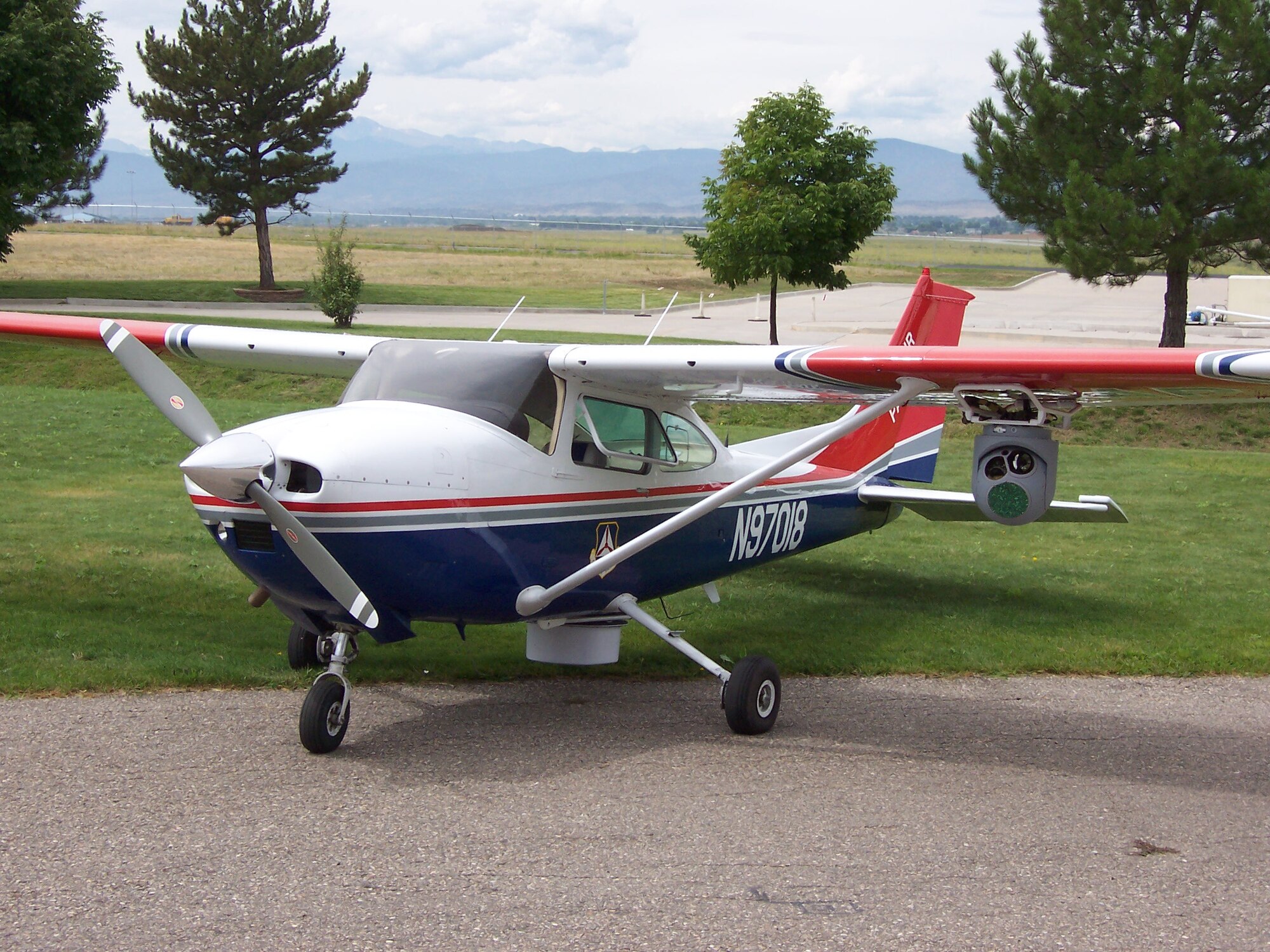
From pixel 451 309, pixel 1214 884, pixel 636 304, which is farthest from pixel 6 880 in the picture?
pixel 636 304

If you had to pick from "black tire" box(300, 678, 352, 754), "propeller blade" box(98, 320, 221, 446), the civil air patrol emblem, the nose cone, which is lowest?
"black tire" box(300, 678, 352, 754)

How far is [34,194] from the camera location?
89.5 feet

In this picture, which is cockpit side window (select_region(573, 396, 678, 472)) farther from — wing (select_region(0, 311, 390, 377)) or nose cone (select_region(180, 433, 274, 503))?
nose cone (select_region(180, 433, 274, 503))

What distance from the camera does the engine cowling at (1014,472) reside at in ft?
21.5

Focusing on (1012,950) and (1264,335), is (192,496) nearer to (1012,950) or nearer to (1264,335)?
(1012,950)

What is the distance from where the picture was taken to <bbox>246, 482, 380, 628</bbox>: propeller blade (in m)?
5.91

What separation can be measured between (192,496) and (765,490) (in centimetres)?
419

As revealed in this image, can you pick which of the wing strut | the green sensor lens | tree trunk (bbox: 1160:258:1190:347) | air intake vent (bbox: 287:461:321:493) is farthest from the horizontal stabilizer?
tree trunk (bbox: 1160:258:1190:347)

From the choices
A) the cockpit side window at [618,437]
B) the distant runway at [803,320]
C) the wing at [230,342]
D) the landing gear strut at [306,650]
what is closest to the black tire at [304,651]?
the landing gear strut at [306,650]

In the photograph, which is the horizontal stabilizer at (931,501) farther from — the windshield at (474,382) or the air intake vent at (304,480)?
the air intake vent at (304,480)

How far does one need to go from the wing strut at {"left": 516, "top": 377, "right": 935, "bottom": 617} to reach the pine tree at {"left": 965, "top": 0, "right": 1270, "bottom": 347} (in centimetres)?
1684

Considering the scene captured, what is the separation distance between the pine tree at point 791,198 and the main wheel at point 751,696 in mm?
18925

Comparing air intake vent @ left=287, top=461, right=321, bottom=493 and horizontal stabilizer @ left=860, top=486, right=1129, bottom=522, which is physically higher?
air intake vent @ left=287, top=461, right=321, bottom=493

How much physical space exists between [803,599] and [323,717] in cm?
532
